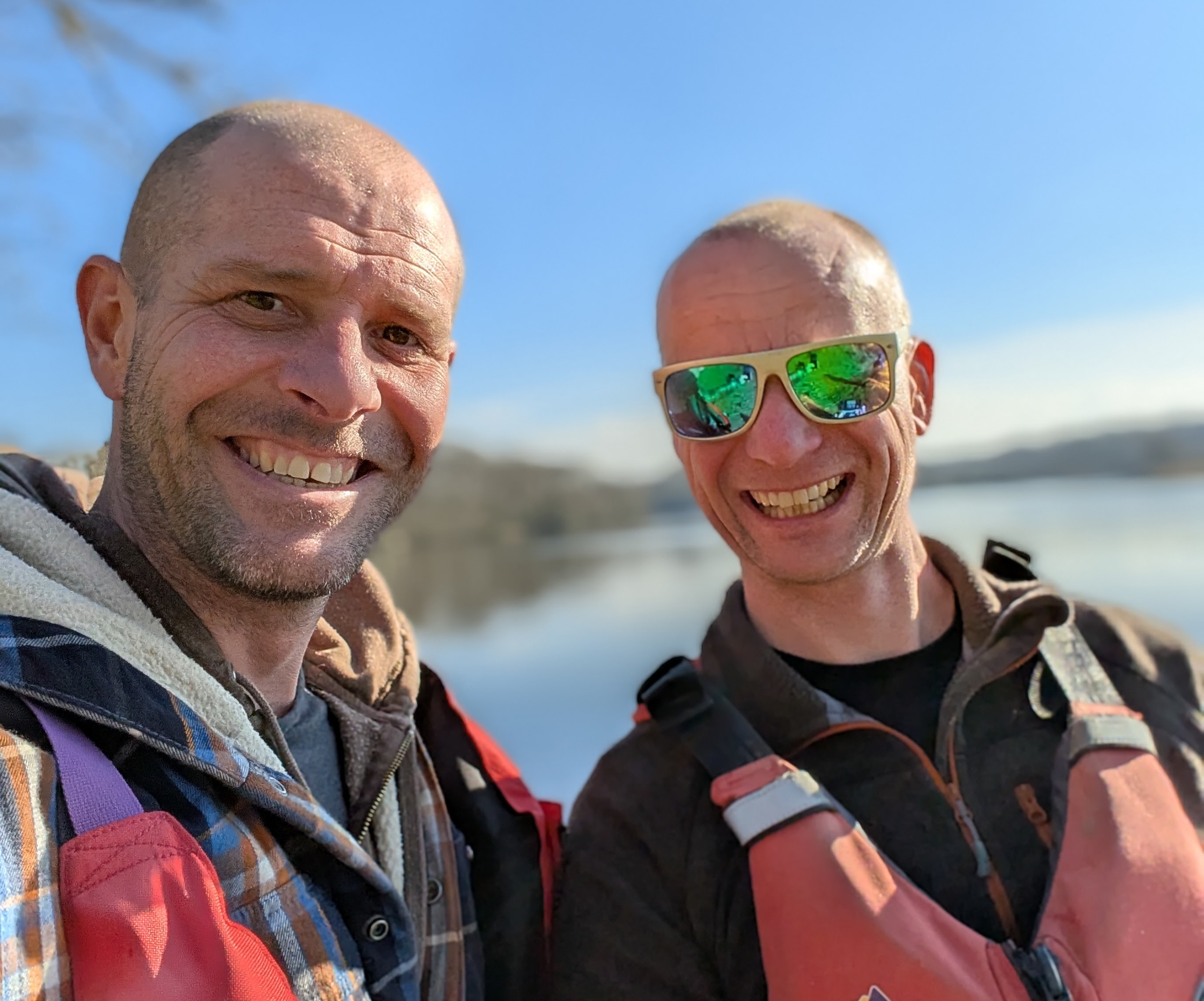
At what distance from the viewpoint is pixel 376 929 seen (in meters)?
1.68

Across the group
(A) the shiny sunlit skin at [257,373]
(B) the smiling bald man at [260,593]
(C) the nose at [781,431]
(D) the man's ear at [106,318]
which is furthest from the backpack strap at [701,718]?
(D) the man's ear at [106,318]

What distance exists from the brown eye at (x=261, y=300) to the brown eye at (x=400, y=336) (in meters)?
0.23

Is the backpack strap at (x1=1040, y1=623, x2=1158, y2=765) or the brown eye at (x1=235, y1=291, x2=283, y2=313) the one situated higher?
the brown eye at (x1=235, y1=291, x2=283, y2=313)

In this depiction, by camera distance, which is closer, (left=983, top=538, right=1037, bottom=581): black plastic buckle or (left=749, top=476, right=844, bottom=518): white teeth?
(left=749, top=476, right=844, bottom=518): white teeth

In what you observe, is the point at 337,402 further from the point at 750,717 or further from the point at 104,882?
the point at 750,717

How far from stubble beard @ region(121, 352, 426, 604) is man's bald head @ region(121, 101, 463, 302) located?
0.84 ft

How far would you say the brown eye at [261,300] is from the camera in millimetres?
1766

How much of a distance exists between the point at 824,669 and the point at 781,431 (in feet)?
2.08

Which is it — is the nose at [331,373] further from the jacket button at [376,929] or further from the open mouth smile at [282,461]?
the jacket button at [376,929]

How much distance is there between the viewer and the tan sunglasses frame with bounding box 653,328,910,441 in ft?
7.13

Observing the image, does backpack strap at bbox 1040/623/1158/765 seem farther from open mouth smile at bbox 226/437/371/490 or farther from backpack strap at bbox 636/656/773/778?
open mouth smile at bbox 226/437/371/490

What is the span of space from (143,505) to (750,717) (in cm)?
147

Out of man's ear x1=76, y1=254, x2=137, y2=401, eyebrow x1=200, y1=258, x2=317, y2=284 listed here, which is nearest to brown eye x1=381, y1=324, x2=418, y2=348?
eyebrow x1=200, y1=258, x2=317, y2=284

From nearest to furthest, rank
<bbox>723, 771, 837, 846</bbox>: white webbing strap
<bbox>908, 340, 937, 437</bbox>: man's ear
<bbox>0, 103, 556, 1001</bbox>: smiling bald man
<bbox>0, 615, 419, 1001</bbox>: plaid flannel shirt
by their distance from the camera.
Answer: <bbox>0, 615, 419, 1001</bbox>: plaid flannel shirt, <bbox>0, 103, 556, 1001</bbox>: smiling bald man, <bbox>723, 771, 837, 846</bbox>: white webbing strap, <bbox>908, 340, 937, 437</bbox>: man's ear
